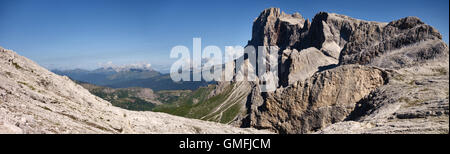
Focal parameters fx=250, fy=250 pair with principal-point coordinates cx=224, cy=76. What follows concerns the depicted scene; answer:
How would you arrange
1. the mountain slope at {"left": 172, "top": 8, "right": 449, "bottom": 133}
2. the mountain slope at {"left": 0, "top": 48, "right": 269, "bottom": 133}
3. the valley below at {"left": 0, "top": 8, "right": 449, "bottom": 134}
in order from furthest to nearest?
the mountain slope at {"left": 172, "top": 8, "right": 449, "bottom": 133} < the valley below at {"left": 0, "top": 8, "right": 449, "bottom": 134} < the mountain slope at {"left": 0, "top": 48, "right": 269, "bottom": 133}

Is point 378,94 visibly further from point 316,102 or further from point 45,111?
point 45,111

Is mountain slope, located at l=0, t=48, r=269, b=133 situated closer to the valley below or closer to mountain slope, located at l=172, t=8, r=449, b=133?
the valley below

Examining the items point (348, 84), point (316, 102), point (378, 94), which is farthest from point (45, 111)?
point (348, 84)

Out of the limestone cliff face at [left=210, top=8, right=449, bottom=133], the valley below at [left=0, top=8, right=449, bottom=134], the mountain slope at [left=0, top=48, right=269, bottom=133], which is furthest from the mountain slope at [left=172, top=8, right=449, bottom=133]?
the mountain slope at [left=0, top=48, right=269, bottom=133]

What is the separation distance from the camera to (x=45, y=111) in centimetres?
3077

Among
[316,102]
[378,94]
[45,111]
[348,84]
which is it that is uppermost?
[348,84]

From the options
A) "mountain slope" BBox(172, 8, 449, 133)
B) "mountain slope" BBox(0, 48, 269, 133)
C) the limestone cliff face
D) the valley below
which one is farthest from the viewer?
the limestone cliff face

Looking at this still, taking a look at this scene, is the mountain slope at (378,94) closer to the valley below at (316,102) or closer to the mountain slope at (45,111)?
the valley below at (316,102)

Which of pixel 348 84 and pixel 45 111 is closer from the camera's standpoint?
pixel 45 111

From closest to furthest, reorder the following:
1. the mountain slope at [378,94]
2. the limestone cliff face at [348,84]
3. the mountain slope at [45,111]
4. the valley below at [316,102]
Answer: the mountain slope at [45,111]
the valley below at [316,102]
the mountain slope at [378,94]
the limestone cliff face at [348,84]

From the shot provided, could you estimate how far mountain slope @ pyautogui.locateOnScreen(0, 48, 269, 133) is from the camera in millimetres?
25328

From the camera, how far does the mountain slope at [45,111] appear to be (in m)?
25.3

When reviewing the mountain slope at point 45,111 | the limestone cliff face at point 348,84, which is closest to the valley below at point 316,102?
the mountain slope at point 45,111
